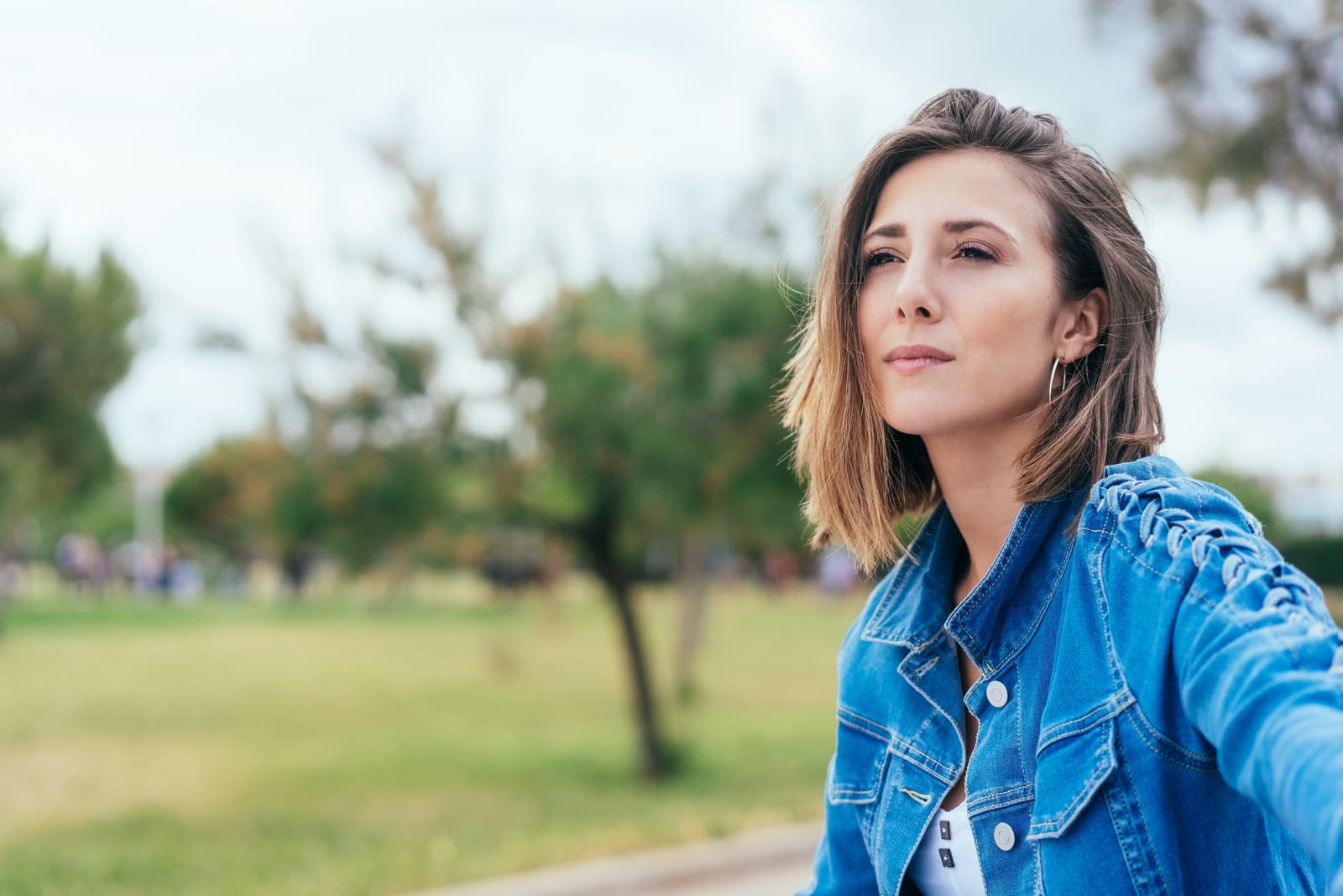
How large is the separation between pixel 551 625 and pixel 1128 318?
2304 centimetres

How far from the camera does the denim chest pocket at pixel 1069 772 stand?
1264 millimetres

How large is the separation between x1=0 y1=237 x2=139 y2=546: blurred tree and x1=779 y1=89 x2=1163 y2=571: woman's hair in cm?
776

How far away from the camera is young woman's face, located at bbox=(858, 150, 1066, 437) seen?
1.54m

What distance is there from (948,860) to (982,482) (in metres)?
0.49

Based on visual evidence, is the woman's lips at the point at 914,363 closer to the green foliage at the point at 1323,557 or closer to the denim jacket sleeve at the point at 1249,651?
the denim jacket sleeve at the point at 1249,651

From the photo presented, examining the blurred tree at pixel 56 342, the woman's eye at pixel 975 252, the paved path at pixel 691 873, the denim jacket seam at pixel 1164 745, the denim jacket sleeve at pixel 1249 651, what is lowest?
the paved path at pixel 691 873

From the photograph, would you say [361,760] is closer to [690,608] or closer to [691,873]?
[691,873]

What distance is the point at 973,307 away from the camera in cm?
154

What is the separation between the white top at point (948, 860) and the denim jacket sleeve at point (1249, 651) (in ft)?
1.42

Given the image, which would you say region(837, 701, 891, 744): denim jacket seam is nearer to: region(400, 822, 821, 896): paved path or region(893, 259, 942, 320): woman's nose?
region(893, 259, 942, 320): woman's nose

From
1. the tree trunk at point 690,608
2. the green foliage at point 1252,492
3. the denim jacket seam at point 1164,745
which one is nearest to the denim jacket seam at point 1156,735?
the denim jacket seam at point 1164,745

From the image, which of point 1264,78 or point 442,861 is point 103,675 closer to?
point 442,861

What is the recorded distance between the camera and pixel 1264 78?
1156 cm

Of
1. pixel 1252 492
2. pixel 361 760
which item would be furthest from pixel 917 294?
pixel 1252 492
